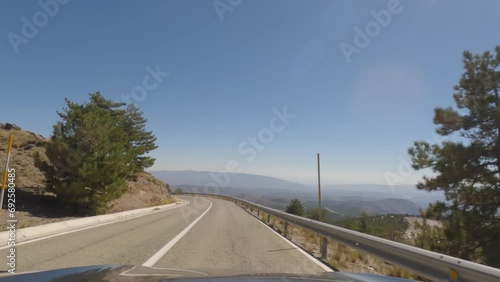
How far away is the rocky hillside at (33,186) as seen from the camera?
20970mm

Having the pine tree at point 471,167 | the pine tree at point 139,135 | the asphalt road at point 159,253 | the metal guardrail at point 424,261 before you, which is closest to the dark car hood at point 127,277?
the metal guardrail at point 424,261

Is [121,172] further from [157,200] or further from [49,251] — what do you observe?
[157,200]

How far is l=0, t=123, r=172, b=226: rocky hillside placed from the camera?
68.8 ft

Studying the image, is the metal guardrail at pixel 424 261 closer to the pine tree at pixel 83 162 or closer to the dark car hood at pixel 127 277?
the dark car hood at pixel 127 277

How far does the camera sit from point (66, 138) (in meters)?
21.5

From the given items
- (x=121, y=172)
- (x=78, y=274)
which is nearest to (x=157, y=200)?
(x=121, y=172)

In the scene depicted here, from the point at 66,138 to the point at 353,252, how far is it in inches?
713

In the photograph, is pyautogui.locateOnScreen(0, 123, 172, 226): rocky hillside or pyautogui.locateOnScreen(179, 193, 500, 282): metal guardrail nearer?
pyautogui.locateOnScreen(179, 193, 500, 282): metal guardrail

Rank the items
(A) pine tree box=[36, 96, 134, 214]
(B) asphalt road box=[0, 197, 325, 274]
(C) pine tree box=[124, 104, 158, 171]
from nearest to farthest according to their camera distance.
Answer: (B) asphalt road box=[0, 197, 325, 274], (A) pine tree box=[36, 96, 134, 214], (C) pine tree box=[124, 104, 158, 171]

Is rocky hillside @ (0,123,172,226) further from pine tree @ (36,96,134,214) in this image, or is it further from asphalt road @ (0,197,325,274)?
asphalt road @ (0,197,325,274)

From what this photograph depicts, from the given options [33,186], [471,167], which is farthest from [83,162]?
[471,167]

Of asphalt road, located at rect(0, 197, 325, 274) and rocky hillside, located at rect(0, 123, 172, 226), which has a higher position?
rocky hillside, located at rect(0, 123, 172, 226)

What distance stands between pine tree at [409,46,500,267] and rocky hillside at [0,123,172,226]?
17.7 meters

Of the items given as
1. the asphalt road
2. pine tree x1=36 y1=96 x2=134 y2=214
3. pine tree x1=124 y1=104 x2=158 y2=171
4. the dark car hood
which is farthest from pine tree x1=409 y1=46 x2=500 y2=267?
pine tree x1=124 y1=104 x2=158 y2=171
